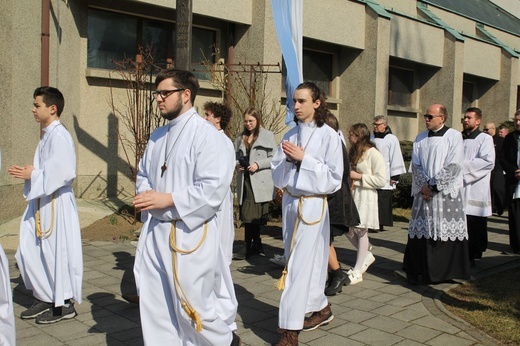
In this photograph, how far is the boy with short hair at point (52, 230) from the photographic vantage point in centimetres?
510

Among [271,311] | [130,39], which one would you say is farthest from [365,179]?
[130,39]

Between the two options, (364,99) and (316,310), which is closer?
(316,310)

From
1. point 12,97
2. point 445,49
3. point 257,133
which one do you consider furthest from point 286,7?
point 445,49

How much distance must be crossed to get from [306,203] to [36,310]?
2700 millimetres

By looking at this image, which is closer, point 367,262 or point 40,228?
point 40,228

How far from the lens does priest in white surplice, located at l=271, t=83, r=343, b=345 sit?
4605mm

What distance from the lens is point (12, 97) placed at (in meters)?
9.66

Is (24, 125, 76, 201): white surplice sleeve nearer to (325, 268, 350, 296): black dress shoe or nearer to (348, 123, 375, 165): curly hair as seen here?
(325, 268, 350, 296): black dress shoe

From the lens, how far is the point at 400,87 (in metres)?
20.3

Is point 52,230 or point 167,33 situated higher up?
point 167,33

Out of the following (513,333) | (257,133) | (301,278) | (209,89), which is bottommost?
(513,333)

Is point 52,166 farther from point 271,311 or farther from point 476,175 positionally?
point 476,175

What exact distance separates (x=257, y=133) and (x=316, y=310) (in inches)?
130

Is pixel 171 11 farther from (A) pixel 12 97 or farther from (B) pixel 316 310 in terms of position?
(B) pixel 316 310
